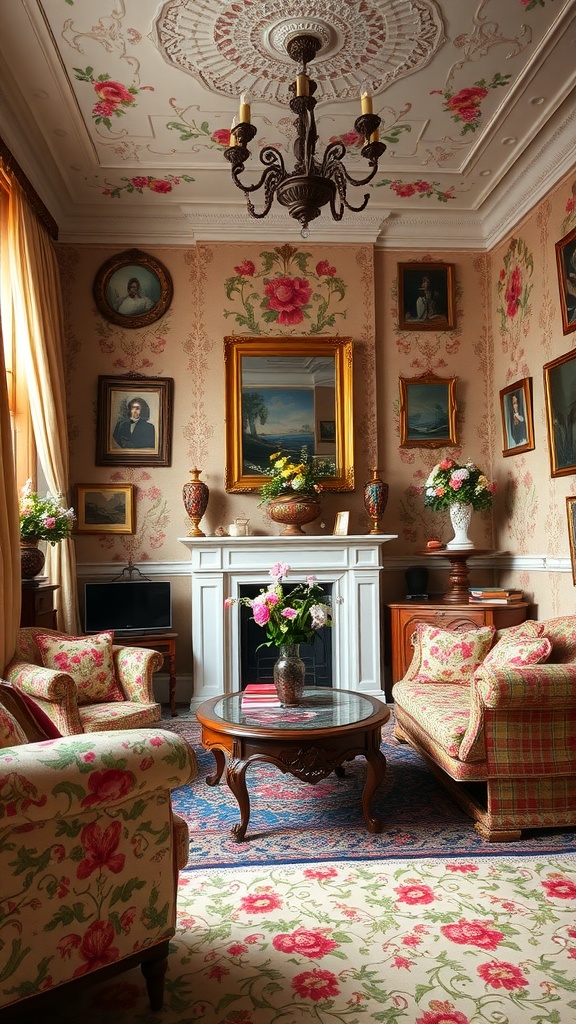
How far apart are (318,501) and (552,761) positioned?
3.14 meters

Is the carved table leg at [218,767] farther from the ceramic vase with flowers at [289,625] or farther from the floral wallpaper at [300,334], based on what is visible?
the floral wallpaper at [300,334]

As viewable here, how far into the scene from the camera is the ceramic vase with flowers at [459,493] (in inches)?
224

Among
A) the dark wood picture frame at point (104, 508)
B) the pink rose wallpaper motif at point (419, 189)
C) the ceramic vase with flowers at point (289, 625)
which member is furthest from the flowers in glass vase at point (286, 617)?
the pink rose wallpaper motif at point (419, 189)

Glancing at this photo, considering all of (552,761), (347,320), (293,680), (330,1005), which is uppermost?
(347,320)

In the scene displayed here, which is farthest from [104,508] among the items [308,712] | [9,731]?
[9,731]

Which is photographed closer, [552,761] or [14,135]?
[552,761]

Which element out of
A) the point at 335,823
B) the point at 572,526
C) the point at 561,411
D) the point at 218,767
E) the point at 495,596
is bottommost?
the point at 335,823

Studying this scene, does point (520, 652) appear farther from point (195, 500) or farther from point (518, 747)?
point (195, 500)

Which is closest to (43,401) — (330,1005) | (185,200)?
(185,200)

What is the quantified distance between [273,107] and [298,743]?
4.04 m

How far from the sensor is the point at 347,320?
6246 millimetres

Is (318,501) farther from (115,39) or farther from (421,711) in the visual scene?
(115,39)

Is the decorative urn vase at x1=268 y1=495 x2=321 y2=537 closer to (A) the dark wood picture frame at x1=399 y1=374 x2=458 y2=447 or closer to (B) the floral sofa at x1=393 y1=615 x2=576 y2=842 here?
(A) the dark wood picture frame at x1=399 y1=374 x2=458 y2=447

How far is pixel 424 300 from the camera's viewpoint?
638 cm
